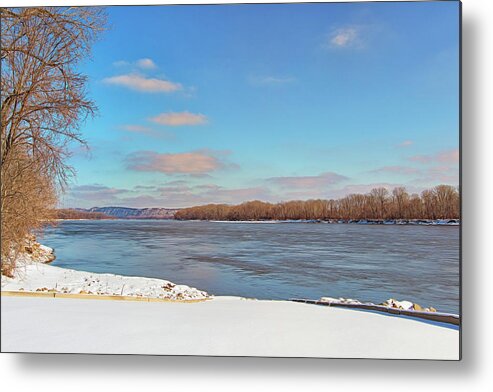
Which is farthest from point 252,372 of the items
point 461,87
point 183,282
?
point 461,87

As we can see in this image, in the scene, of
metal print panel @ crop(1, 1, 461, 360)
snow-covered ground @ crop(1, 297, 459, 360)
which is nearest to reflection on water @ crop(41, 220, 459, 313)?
metal print panel @ crop(1, 1, 461, 360)

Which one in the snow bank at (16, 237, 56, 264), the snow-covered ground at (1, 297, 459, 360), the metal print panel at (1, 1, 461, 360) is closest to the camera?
the snow-covered ground at (1, 297, 459, 360)

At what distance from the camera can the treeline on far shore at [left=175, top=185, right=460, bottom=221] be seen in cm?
243

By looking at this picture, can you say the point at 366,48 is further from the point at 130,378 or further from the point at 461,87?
the point at 130,378

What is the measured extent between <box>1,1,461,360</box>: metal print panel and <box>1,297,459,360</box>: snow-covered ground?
0.03 ft

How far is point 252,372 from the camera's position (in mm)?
2398

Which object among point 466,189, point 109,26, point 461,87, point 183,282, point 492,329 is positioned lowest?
point 492,329

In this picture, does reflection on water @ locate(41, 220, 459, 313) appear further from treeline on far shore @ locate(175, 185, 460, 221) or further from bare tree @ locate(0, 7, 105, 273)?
bare tree @ locate(0, 7, 105, 273)

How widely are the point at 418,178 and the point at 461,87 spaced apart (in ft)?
1.71

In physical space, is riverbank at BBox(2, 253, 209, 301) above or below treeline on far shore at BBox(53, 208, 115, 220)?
below

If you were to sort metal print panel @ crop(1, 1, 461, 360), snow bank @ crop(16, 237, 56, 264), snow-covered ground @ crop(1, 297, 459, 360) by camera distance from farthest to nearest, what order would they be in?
snow bank @ crop(16, 237, 56, 264) < metal print panel @ crop(1, 1, 461, 360) < snow-covered ground @ crop(1, 297, 459, 360)

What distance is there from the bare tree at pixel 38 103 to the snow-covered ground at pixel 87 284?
0.13 metres

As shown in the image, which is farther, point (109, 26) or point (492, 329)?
point (109, 26)

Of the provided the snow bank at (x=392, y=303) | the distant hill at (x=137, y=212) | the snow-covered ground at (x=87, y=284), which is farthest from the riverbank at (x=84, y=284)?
the snow bank at (x=392, y=303)
